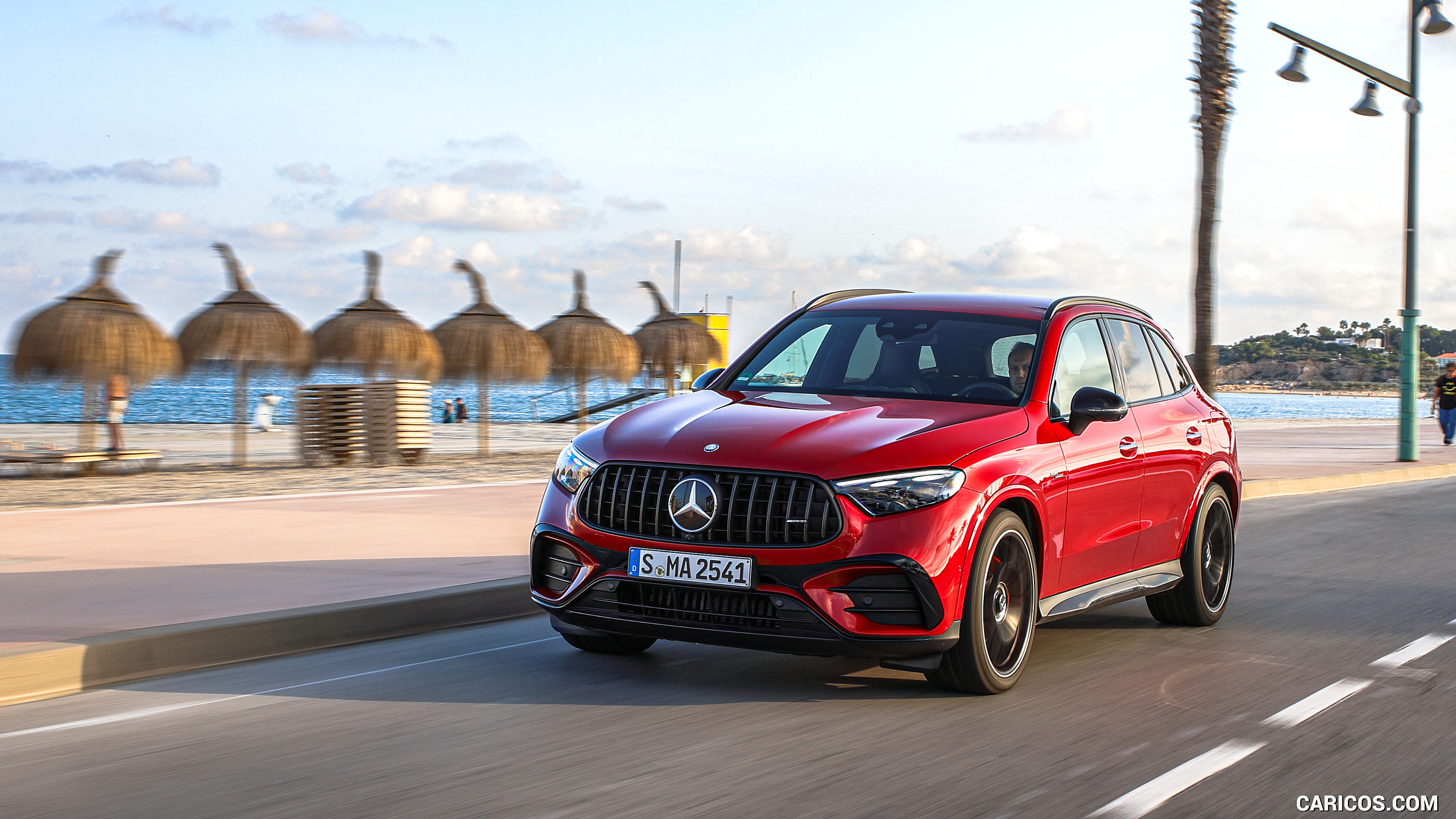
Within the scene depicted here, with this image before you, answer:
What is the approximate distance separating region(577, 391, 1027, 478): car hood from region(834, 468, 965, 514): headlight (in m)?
0.04

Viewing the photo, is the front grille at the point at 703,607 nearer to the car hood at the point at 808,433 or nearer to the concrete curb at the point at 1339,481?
the car hood at the point at 808,433

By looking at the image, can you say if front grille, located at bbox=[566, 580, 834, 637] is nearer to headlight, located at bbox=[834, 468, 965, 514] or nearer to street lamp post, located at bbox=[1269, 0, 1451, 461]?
headlight, located at bbox=[834, 468, 965, 514]

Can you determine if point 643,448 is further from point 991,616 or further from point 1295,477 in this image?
point 1295,477

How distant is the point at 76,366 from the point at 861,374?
13.5 meters

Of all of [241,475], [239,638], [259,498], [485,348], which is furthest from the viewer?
[485,348]

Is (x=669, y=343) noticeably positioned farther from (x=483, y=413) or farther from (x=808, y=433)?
(x=808, y=433)

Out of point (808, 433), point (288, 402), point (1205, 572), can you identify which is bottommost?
Answer: point (288, 402)

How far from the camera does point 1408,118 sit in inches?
928

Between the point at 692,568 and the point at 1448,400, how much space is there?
97.7 ft

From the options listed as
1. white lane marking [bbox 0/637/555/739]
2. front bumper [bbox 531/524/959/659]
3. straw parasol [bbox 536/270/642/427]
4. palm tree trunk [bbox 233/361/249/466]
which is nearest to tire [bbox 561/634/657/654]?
white lane marking [bbox 0/637/555/739]

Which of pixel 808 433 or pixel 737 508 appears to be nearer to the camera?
pixel 737 508

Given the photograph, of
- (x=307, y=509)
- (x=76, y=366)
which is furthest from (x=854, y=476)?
(x=76, y=366)

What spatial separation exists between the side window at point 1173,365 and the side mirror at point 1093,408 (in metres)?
1.58

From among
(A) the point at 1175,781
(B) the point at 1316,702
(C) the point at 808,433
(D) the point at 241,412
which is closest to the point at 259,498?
(D) the point at 241,412
